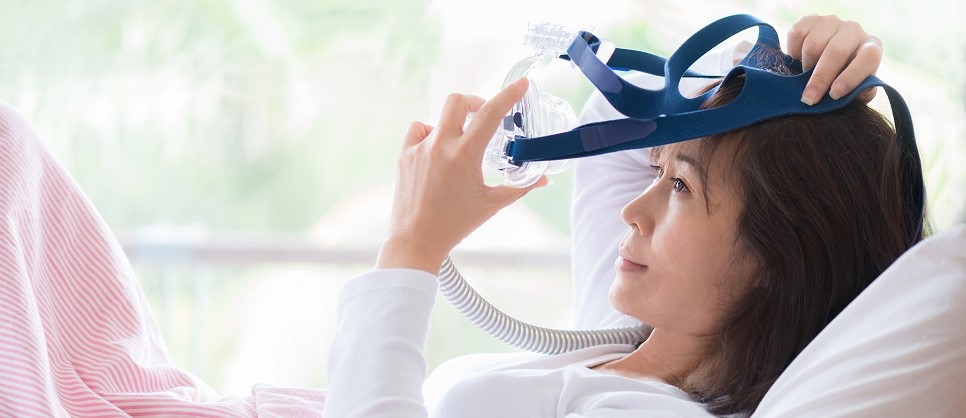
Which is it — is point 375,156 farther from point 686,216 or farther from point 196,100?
point 686,216

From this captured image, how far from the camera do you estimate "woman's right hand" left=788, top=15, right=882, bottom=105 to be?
1.19 meters

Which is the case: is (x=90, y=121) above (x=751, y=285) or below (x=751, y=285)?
above

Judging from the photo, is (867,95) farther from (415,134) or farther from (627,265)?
(415,134)

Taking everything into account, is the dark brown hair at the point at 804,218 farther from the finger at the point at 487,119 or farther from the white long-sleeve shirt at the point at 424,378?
the finger at the point at 487,119

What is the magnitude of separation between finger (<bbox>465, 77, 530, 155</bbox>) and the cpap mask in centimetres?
11

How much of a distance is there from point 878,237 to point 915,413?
1.11 ft

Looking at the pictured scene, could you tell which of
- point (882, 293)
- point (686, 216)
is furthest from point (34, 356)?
point (882, 293)

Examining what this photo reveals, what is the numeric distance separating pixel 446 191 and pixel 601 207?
0.60 meters

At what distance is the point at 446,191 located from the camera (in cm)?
112

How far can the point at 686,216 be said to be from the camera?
4.17ft

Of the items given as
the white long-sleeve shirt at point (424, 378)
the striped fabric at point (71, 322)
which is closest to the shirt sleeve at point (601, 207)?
the white long-sleeve shirt at point (424, 378)

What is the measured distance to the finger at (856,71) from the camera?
3.90 feet

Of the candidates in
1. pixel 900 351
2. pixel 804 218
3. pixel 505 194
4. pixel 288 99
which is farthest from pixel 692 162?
pixel 288 99

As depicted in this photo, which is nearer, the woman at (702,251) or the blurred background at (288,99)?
the woman at (702,251)
